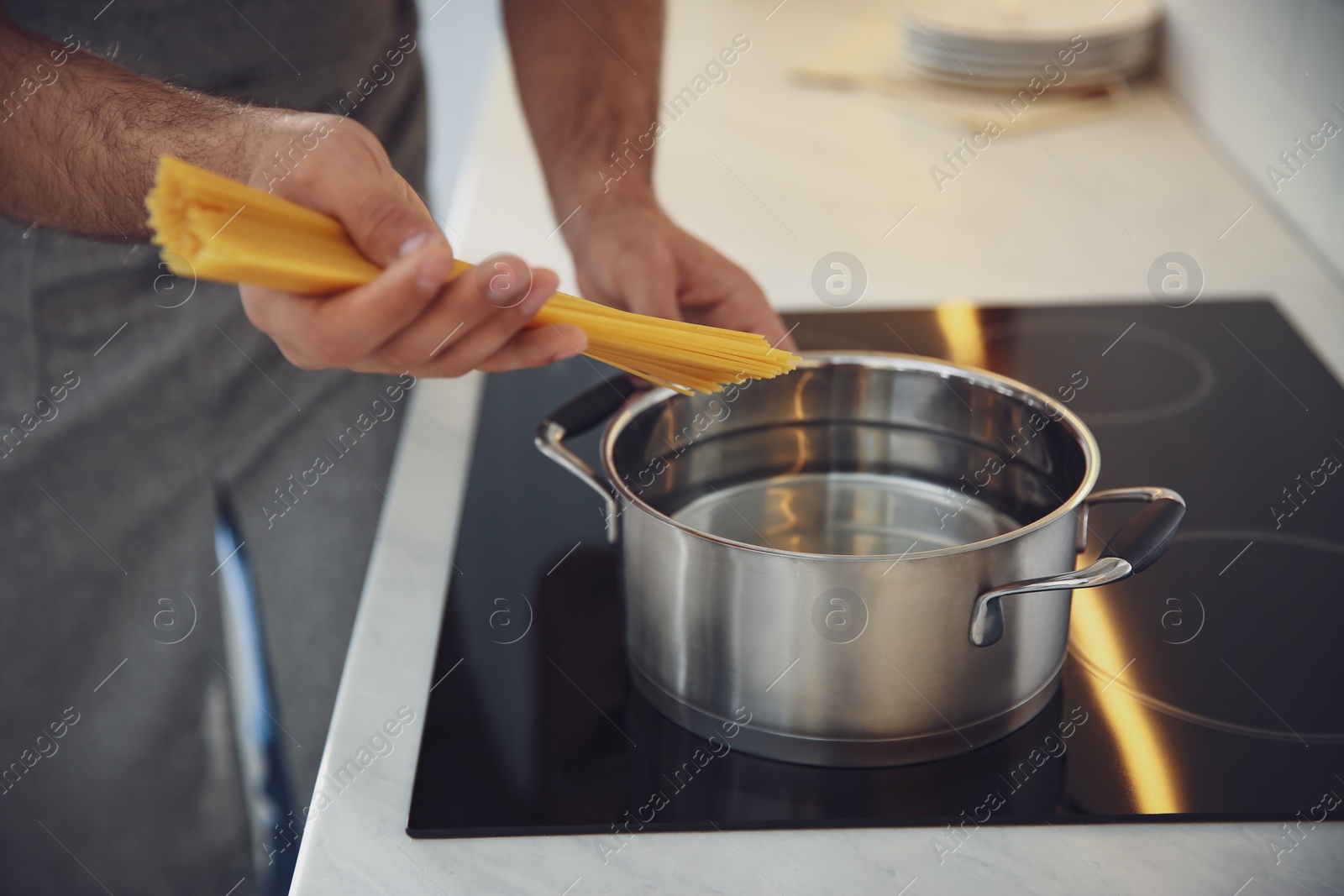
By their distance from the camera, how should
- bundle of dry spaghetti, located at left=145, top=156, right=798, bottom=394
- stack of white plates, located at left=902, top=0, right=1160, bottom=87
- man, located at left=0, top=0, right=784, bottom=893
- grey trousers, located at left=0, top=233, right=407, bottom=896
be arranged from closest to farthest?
bundle of dry spaghetti, located at left=145, top=156, right=798, bottom=394 < man, located at left=0, top=0, right=784, bottom=893 < grey trousers, located at left=0, top=233, right=407, bottom=896 < stack of white plates, located at left=902, top=0, right=1160, bottom=87

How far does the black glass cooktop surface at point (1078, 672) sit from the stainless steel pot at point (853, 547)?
0.02 metres

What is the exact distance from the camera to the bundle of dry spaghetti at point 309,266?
1.39 ft

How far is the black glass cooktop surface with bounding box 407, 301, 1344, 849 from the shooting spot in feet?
1.80

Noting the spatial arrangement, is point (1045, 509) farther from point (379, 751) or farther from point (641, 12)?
point (641, 12)

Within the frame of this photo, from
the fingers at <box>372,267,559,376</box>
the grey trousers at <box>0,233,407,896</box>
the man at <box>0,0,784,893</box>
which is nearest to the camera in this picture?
the fingers at <box>372,267,559,376</box>

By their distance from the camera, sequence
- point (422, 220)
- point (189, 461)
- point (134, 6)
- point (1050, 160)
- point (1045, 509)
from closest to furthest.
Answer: point (422, 220), point (1045, 509), point (134, 6), point (189, 461), point (1050, 160)

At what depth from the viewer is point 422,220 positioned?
519mm

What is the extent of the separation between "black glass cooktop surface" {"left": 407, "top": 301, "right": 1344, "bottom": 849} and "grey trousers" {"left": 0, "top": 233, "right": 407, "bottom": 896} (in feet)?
0.95

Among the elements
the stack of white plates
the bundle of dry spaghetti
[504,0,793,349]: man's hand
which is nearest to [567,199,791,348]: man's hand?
[504,0,793,349]: man's hand

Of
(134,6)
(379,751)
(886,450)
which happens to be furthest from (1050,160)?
(379,751)

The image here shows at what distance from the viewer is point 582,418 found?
75 centimetres

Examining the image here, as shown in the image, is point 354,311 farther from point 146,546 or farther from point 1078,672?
point 146,546

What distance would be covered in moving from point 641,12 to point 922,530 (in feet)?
2.16

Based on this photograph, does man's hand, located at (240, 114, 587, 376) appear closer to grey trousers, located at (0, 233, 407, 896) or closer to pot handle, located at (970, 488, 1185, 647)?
pot handle, located at (970, 488, 1185, 647)
